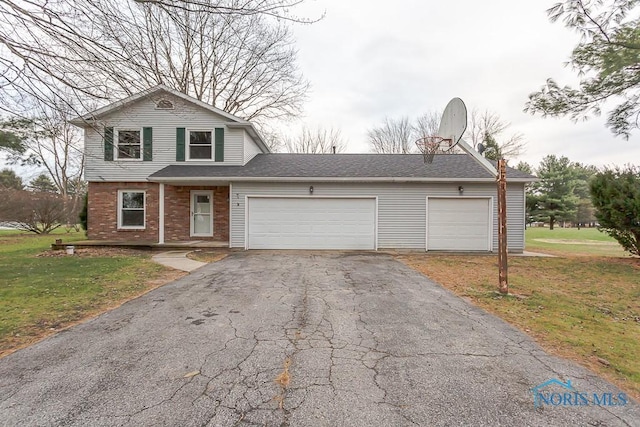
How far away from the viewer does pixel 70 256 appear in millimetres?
9172

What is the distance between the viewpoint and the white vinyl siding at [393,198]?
35.7ft

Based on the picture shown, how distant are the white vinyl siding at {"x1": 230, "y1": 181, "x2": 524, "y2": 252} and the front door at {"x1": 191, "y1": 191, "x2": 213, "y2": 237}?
1801 mm

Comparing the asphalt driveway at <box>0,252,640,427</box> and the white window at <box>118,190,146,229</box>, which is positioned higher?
the white window at <box>118,190,146,229</box>

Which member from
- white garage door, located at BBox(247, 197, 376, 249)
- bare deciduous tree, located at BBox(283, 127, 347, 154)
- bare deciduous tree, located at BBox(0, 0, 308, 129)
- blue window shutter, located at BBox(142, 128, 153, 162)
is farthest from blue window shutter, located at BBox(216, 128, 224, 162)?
bare deciduous tree, located at BBox(283, 127, 347, 154)

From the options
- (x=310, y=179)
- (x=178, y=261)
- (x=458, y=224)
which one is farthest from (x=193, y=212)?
(x=458, y=224)

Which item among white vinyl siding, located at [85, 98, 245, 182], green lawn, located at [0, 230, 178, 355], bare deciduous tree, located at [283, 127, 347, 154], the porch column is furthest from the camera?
bare deciduous tree, located at [283, 127, 347, 154]

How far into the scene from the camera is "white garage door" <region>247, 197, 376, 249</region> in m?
11.0

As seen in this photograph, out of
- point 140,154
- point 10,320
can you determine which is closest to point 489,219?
point 10,320

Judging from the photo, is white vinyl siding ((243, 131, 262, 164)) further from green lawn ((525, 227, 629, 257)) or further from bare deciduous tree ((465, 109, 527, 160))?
bare deciduous tree ((465, 109, 527, 160))

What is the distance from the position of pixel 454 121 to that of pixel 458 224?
18.0 ft

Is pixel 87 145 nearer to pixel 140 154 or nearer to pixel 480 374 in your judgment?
pixel 140 154

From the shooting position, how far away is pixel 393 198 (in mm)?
10992

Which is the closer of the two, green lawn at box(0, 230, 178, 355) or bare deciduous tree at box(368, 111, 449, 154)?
green lawn at box(0, 230, 178, 355)

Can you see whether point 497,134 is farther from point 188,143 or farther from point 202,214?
point 202,214
